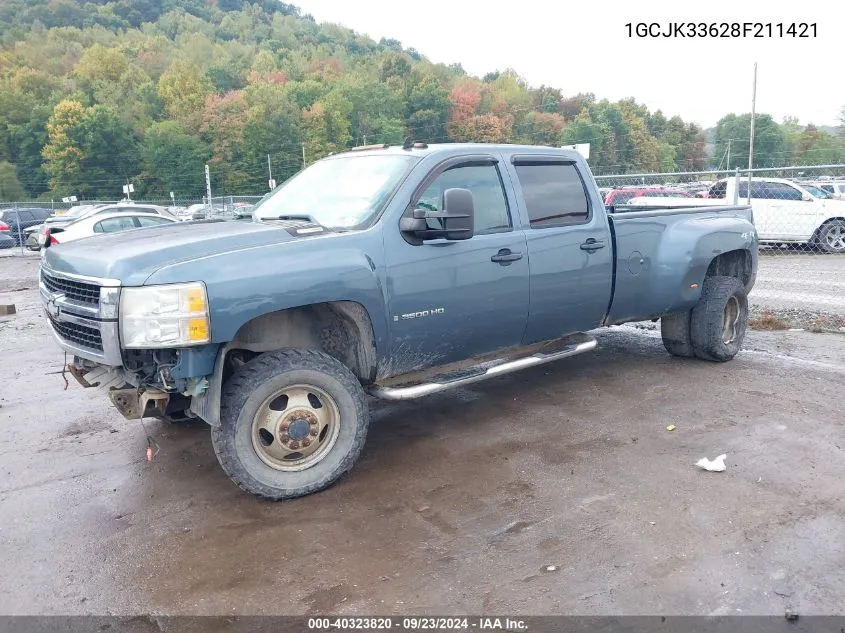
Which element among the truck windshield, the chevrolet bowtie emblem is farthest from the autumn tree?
the chevrolet bowtie emblem

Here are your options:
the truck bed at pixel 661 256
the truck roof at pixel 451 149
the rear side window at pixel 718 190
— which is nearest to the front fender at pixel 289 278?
the truck roof at pixel 451 149

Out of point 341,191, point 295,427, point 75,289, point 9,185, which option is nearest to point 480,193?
point 341,191

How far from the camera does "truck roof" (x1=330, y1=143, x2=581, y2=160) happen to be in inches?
189

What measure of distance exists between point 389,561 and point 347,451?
0.96 m

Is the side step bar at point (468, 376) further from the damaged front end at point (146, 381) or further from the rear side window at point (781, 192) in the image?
the rear side window at point (781, 192)

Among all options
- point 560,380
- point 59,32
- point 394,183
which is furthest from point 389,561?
point 59,32

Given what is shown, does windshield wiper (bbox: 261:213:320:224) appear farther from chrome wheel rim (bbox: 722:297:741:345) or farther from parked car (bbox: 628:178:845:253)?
parked car (bbox: 628:178:845:253)

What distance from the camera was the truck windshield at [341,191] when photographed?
4.51 metres

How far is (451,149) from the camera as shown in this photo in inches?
191

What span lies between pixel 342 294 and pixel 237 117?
91.8m

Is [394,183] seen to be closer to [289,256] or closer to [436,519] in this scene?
[289,256]

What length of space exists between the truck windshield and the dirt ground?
5.35ft

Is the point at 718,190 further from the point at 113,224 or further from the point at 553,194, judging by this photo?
the point at 113,224

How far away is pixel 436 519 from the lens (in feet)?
12.3
